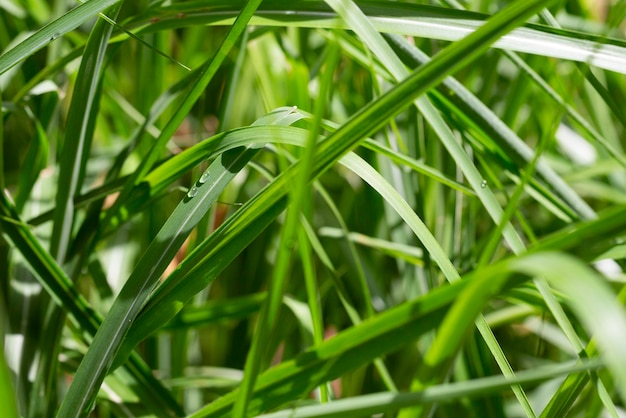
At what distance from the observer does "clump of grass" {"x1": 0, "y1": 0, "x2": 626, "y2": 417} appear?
1.09ft

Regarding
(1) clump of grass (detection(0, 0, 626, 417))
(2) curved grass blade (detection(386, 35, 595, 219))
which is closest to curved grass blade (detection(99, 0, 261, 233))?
(1) clump of grass (detection(0, 0, 626, 417))

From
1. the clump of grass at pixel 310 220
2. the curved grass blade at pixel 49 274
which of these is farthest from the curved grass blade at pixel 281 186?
the curved grass blade at pixel 49 274

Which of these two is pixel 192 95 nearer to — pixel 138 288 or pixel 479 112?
pixel 138 288

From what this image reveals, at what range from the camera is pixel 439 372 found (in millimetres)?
330

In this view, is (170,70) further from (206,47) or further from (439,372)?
(439,372)

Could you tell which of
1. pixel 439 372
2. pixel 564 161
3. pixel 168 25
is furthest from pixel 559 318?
pixel 564 161

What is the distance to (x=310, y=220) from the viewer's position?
1.97ft

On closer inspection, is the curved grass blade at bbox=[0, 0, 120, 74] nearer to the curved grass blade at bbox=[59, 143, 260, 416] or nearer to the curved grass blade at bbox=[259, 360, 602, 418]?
the curved grass blade at bbox=[59, 143, 260, 416]

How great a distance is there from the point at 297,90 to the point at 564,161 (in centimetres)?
47

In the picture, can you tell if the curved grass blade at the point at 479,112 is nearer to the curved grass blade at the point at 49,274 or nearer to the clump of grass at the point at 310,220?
the clump of grass at the point at 310,220

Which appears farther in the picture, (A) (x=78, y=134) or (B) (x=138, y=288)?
(A) (x=78, y=134)

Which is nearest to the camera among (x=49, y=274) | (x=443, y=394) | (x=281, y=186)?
(x=443, y=394)

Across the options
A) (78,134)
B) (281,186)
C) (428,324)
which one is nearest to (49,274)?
(78,134)

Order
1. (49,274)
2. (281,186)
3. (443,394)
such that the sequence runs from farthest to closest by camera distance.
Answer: (49,274), (281,186), (443,394)
